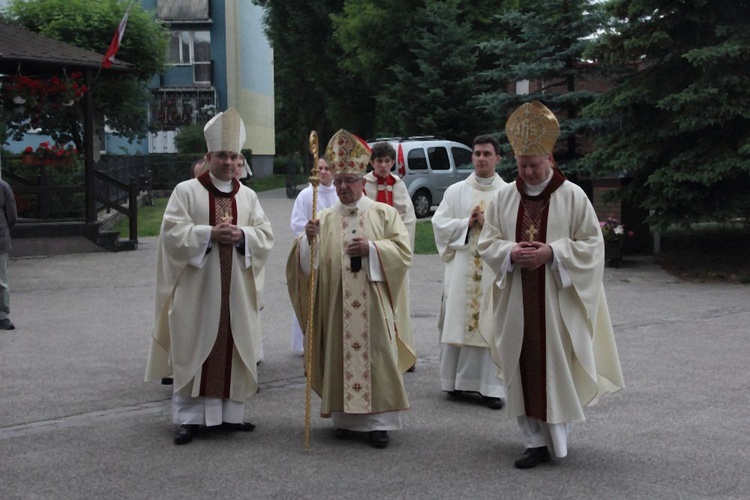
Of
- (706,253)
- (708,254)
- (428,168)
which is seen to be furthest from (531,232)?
(428,168)

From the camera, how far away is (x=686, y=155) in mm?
16516

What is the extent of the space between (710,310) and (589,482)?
304 inches

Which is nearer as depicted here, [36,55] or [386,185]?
[386,185]

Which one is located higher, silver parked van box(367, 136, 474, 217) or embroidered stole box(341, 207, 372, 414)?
silver parked van box(367, 136, 474, 217)

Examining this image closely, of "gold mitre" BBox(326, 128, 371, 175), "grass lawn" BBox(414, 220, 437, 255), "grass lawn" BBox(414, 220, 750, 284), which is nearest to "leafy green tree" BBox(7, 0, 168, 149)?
"grass lawn" BBox(414, 220, 437, 255)

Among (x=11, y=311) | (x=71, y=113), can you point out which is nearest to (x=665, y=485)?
Result: (x=11, y=311)

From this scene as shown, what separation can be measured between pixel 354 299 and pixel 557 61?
15389 mm

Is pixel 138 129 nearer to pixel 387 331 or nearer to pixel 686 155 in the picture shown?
pixel 686 155

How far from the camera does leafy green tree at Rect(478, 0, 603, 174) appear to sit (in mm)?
21547

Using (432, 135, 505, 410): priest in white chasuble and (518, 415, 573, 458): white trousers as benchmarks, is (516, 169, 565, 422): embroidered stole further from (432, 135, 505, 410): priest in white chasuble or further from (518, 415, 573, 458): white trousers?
(432, 135, 505, 410): priest in white chasuble

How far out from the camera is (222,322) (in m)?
7.48

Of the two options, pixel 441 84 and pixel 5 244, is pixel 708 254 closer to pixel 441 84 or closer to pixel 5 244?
pixel 5 244

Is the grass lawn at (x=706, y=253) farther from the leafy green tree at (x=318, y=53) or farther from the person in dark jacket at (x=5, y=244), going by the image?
the leafy green tree at (x=318, y=53)

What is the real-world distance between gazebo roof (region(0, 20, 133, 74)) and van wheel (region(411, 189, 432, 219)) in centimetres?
982
